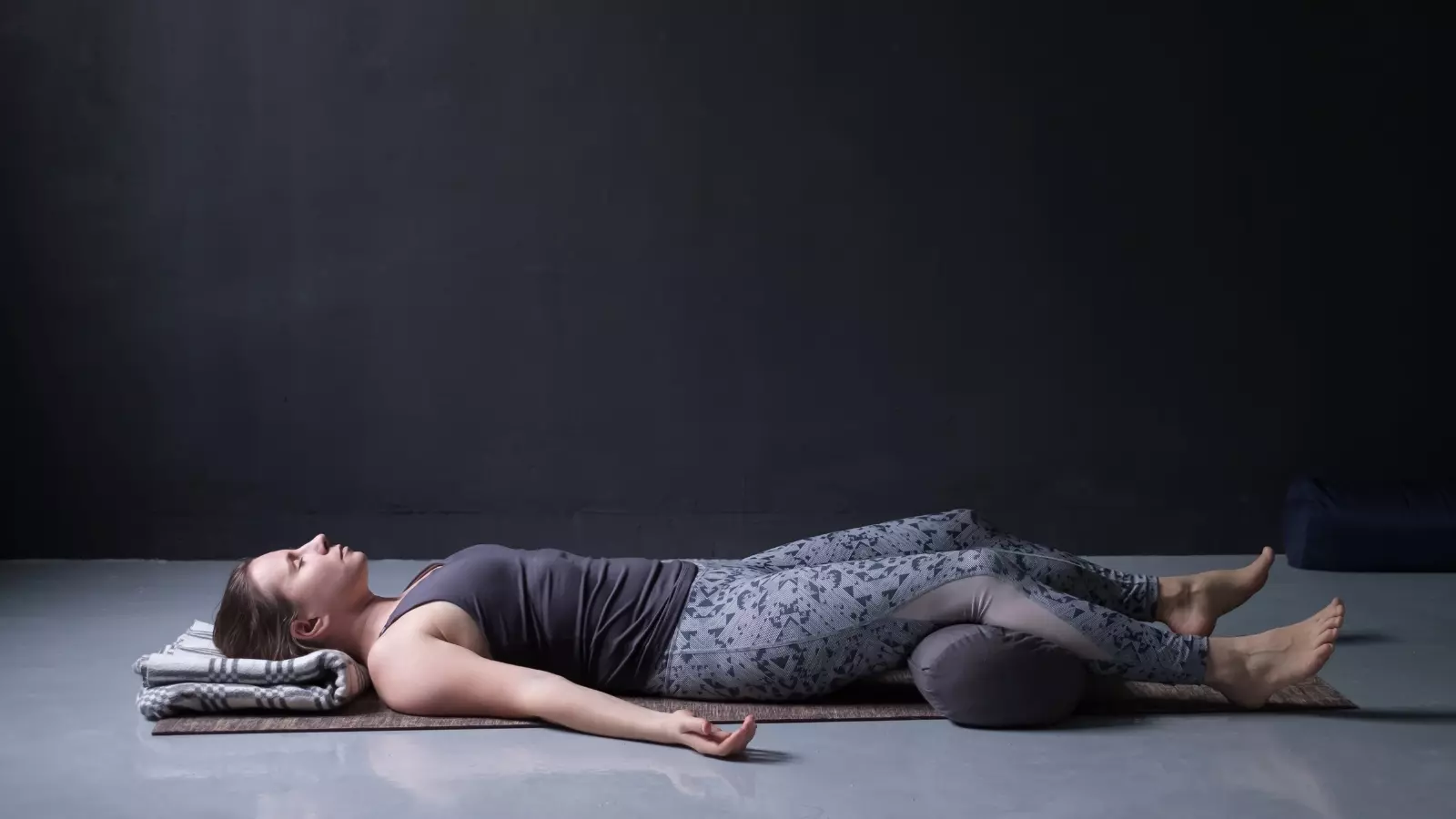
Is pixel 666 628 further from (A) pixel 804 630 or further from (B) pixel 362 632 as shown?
(B) pixel 362 632

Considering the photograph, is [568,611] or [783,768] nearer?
[783,768]

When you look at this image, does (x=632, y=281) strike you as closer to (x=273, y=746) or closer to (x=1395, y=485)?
(x=273, y=746)

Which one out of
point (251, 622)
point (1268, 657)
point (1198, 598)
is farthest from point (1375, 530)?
point (251, 622)

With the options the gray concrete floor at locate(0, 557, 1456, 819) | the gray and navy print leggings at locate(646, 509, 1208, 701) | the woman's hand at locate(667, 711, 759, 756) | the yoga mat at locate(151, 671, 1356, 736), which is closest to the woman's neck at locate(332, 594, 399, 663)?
the yoga mat at locate(151, 671, 1356, 736)

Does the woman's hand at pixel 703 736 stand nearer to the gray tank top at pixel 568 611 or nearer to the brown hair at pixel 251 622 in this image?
the gray tank top at pixel 568 611

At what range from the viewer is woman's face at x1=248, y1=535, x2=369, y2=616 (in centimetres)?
284

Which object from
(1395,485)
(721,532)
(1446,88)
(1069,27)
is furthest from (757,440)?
(1446,88)

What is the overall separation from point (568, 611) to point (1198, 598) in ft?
4.74

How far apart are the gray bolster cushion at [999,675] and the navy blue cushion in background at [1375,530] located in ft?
6.36

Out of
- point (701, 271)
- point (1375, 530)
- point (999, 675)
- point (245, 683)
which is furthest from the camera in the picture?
point (701, 271)

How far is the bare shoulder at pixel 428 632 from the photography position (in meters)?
2.73

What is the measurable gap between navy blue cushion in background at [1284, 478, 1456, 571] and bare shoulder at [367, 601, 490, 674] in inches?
111

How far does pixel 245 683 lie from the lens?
2830 millimetres

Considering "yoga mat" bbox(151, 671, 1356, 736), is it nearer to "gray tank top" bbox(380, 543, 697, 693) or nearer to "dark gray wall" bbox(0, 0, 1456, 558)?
"gray tank top" bbox(380, 543, 697, 693)
